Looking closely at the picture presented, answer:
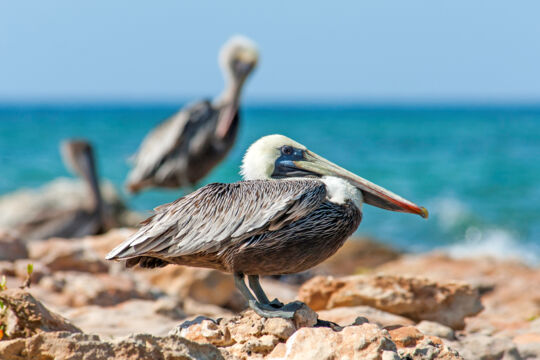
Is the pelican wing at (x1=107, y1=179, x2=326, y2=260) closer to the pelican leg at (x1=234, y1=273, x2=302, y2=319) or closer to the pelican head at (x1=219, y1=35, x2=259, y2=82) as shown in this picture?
the pelican leg at (x1=234, y1=273, x2=302, y2=319)

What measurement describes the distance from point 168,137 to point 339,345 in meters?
7.78

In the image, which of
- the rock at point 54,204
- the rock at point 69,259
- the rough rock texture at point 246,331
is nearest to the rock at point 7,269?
the rock at point 69,259

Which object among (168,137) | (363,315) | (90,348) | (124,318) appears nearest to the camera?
(90,348)

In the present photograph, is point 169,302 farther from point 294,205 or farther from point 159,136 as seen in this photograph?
point 159,136

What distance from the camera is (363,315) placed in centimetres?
415

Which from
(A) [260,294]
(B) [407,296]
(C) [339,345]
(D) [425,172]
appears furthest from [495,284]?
(D) [425,172]

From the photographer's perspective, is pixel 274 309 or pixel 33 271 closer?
pixel 274 309

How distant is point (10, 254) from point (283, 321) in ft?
11.4

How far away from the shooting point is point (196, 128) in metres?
10.2

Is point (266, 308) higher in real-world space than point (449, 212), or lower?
higher

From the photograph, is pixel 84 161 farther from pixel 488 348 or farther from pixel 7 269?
pixel 488 348

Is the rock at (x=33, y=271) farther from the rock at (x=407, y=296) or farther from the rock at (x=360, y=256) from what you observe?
the rock at (x=360, y=256)

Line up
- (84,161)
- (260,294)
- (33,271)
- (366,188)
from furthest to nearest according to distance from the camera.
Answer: (84,161) → (33,271) → (366,188) → (260,294)

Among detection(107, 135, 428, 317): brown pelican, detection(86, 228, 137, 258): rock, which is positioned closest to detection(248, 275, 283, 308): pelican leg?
detection(107, 135, 428, 317): brown pelican
